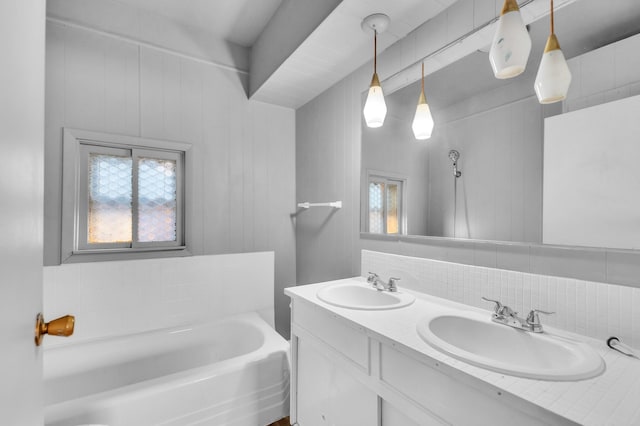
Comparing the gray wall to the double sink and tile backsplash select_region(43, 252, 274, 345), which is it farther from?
tile backsplash select_region(43, 252, 274, 345)

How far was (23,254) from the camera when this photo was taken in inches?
19.0

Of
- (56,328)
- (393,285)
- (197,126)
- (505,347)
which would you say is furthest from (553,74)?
(197,126)

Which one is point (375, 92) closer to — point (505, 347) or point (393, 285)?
point (393, 285)

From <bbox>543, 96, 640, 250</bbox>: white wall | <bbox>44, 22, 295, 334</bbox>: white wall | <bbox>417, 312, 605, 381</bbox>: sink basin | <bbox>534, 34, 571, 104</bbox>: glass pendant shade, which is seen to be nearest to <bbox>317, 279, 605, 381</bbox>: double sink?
<bbox>417, 312, 605, 381</bbox>: sink basin

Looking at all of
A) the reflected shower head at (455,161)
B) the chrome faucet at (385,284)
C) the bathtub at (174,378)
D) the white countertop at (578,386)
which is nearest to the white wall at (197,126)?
the bathtub at (174,378)

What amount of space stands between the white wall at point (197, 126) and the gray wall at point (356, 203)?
0.24 meters

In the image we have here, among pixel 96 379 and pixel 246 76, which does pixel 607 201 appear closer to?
pixel 246 76

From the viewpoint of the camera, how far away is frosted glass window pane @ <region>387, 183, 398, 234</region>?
5.74 feet

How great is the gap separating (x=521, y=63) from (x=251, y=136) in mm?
2016

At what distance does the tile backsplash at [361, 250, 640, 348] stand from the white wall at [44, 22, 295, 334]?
1.43m

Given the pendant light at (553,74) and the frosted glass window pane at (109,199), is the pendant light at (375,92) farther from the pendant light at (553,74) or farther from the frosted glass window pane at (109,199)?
the frosted glass window pane at (109,199)

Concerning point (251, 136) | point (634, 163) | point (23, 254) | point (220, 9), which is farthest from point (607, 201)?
point (220, 9)

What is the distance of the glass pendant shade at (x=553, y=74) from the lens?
1048 millimetres

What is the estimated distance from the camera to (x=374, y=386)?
1.11 m
